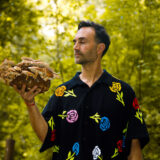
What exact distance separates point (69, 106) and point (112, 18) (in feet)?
9.86

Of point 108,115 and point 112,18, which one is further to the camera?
point 112,18

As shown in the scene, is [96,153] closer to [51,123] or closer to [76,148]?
[76,148]

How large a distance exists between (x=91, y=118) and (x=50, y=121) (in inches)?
16.6

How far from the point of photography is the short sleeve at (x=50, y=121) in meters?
2.57

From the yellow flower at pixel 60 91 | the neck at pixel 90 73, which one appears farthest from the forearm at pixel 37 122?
the neck at pixel 90 73

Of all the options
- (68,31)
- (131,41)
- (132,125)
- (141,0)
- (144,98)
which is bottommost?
(144,98)

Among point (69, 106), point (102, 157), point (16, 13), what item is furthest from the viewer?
point (16, 13)

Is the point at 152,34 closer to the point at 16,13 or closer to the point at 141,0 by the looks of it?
the point at 141,0

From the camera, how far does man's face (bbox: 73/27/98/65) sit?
2650 millimetres

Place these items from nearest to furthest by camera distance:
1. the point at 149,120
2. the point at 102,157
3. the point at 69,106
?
the point at 102,157, the point at 69,106, the point at 149,120

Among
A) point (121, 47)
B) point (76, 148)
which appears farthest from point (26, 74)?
point (121, 47)

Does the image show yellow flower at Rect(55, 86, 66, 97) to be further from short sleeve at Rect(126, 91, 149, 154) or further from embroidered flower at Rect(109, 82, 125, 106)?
short sleeve at Rect(126, 91, 149, 154)

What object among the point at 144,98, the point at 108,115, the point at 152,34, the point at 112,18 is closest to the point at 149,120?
the point at 144,98

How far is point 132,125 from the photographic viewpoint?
100 inches
